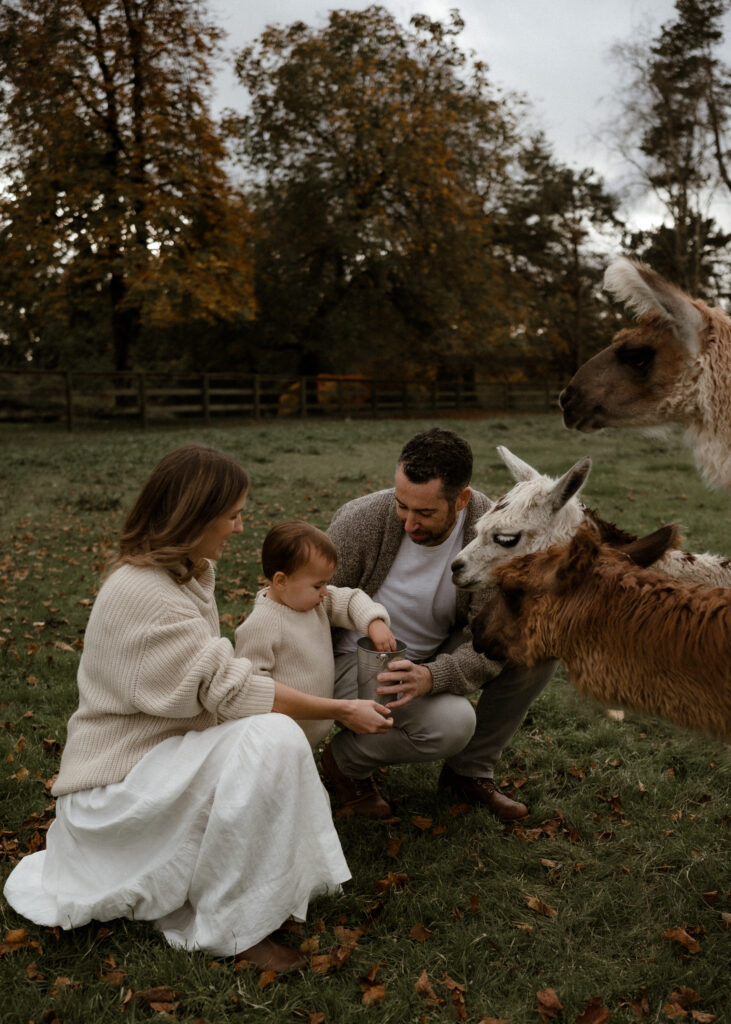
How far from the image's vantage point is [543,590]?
2.88m

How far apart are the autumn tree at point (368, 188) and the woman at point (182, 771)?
25.3 metres

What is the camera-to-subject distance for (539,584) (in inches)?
114

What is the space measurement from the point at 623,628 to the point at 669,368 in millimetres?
1383

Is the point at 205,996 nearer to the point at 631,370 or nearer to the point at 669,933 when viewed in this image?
the point at 669,933

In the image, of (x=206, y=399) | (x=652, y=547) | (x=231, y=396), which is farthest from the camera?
(x=231, y=396)

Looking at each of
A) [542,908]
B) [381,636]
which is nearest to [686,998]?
[542,908]

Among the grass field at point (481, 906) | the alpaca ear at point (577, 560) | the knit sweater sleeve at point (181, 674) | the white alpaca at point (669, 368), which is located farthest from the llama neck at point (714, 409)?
the knit sweater sleeve at point (181, 674)

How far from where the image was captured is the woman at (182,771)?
2711 millimetres

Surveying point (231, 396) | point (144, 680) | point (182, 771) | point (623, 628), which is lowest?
point (182, 771)

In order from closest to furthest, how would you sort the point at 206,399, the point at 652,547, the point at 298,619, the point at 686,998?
1. the point at 686,998
2. the point at 652,547
3. the point at 298,619
4. the point at 206,399

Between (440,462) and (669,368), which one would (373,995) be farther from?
(669,368)

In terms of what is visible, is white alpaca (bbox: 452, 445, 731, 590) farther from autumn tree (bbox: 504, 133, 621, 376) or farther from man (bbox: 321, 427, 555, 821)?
autumn tree (bbox: 504, 133, 621, 376)

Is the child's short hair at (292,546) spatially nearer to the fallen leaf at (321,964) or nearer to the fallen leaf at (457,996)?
the fallen leaf at (321,964)

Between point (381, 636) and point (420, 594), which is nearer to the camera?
point (381, 636)
